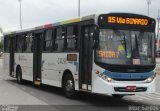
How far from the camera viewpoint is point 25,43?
73.3ft

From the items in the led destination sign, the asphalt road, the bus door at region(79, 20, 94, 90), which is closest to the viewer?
the asphalt road

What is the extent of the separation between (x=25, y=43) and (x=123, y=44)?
352 inches

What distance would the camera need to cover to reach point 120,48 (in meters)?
14.3

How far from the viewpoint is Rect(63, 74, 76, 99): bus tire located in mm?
16047

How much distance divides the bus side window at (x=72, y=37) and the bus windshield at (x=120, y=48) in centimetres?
180

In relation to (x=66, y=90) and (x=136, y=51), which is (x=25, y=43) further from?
(x=136, y=51)

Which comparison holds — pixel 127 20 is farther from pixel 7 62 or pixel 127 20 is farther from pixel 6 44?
pixel 6 44

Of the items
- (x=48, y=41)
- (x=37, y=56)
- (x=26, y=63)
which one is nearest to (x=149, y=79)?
(x=48, y=41)

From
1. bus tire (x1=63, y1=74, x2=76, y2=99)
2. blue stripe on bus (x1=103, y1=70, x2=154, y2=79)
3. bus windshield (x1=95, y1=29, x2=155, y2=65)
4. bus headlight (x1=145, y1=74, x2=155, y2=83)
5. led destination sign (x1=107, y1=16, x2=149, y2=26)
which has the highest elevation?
led destination sign (x1=107, y1=16, x2=149, y2=26)

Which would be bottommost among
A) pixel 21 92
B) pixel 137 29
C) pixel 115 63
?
pixel 21 92

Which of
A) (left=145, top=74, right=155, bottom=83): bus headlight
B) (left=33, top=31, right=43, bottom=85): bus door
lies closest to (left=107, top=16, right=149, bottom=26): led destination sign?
(left=145, top=74, right=155, bottom=83): bus headlight

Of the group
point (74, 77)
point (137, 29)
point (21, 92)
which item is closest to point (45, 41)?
point (21, 92)

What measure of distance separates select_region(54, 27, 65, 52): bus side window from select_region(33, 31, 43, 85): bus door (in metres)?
2.16

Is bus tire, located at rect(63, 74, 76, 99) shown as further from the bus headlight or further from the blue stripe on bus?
the bus headlight
